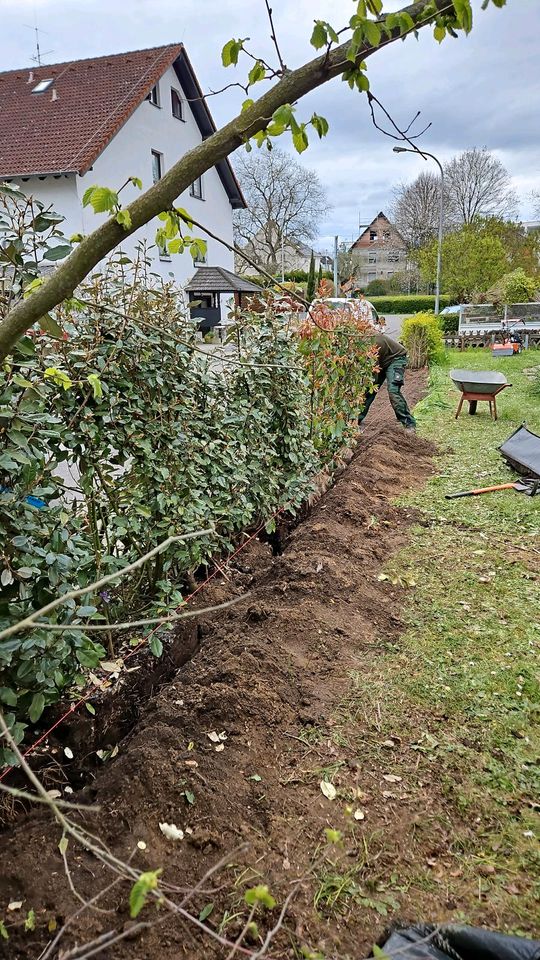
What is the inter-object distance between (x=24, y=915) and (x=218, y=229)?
2447 cm

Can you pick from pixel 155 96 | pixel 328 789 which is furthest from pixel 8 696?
pixel 155 96

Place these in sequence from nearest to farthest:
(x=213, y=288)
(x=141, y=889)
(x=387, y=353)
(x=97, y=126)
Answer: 1. (x=141, y=889)
2. (x=387, y=353)
3. (x=97, y=126)
4. (x=213, y=288)

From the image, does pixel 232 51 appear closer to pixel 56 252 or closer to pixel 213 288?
pixel 56 252

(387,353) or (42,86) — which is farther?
(42,86)

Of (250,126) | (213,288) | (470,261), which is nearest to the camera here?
(250,126)

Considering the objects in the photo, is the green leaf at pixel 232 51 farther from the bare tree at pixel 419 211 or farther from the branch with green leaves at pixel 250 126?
the bare tree at pixel 419 211

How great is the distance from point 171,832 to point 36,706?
620mm

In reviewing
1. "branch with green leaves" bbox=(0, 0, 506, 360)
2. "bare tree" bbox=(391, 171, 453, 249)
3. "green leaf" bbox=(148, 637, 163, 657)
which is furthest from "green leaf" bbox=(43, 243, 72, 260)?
"bare tree" bbox=(391, 171, 453, 249)

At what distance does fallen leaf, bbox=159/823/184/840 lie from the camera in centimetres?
202

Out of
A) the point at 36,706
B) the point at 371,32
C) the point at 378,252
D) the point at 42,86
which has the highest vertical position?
the point at 378,252

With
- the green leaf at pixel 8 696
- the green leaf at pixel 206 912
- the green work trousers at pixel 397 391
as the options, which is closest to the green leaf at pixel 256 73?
the green leaf at pixel 8 696

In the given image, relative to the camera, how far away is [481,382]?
9.20 meters

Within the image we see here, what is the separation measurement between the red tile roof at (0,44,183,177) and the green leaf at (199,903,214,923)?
1676 centimetres

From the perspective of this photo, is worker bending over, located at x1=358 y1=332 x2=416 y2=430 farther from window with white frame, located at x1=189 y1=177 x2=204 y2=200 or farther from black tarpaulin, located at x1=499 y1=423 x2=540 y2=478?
window with white frame, located at x1=189 y1=177 x2=204 y2=200
